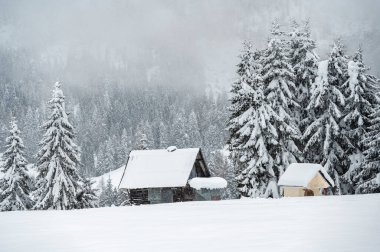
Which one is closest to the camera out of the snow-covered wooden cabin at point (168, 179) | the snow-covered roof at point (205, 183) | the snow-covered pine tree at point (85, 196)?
the snow-covered roof at point (205, 183)

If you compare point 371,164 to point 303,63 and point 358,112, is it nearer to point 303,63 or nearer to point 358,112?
point 358,112

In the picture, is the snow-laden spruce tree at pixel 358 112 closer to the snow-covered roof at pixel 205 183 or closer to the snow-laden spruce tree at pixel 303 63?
the snow-laden spruce tree at pixel 303 63

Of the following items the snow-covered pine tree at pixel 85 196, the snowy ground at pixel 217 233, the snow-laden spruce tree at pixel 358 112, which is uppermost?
the snow-laden spruce tree at pixel 358 112

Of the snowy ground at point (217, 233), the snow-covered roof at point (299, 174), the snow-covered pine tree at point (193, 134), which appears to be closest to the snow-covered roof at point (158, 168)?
the snow-covered roof at point (299, 174)

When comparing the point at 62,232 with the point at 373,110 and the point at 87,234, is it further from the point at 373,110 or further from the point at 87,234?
the point at 373,110

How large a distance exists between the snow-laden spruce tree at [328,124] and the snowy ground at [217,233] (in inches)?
969

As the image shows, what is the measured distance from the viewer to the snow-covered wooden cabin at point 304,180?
34562 millimetres

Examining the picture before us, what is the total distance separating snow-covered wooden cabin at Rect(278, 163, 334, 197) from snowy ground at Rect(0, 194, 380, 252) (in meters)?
19.2

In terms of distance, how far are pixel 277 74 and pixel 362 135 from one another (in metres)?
9.79

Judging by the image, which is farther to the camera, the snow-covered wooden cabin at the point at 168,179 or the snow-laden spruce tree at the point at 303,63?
the snow-covered wooden cabin at the point at 168,179

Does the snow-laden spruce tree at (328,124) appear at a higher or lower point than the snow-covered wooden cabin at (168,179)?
higher

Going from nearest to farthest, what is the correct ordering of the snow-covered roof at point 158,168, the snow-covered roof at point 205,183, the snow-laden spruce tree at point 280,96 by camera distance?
the snow-laden spruce tree at point 280,96 → the snow-covered roof at point 205,183 → the snow-covered roof at point 158,168

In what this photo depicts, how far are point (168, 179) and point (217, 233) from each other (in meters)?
33.1

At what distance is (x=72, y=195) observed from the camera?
41.9m
